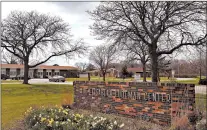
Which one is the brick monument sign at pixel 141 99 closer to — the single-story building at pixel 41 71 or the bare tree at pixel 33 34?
the bare tree at pixel 33 34

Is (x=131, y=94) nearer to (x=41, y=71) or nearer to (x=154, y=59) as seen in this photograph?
(x=154, y=59)

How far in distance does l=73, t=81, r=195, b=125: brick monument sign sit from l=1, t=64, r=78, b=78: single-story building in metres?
26.8

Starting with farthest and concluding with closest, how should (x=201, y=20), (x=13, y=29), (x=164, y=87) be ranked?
(x=13, y=29) < (x=201, y=20) < (x=164, y=87)

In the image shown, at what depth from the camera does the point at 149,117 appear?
245 inches

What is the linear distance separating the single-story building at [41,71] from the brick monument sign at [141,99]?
87.8 feet

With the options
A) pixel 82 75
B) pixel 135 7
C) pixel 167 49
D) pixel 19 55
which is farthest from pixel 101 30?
pixel 82 75

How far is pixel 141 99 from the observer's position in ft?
21.3

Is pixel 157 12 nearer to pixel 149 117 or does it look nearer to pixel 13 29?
pixel 149 117

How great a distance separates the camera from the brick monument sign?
558cm

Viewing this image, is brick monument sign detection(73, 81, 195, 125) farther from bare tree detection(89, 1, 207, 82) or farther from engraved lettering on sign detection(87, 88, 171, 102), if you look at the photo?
bare tree detection(89, 1, 207, 82)

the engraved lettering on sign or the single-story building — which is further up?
the single-story building

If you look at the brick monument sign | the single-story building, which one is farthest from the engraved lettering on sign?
the single-story building

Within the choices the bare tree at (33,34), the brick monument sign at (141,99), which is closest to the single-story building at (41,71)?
the bare tree at (33,34)

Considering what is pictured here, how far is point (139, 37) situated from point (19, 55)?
13.5 metres
